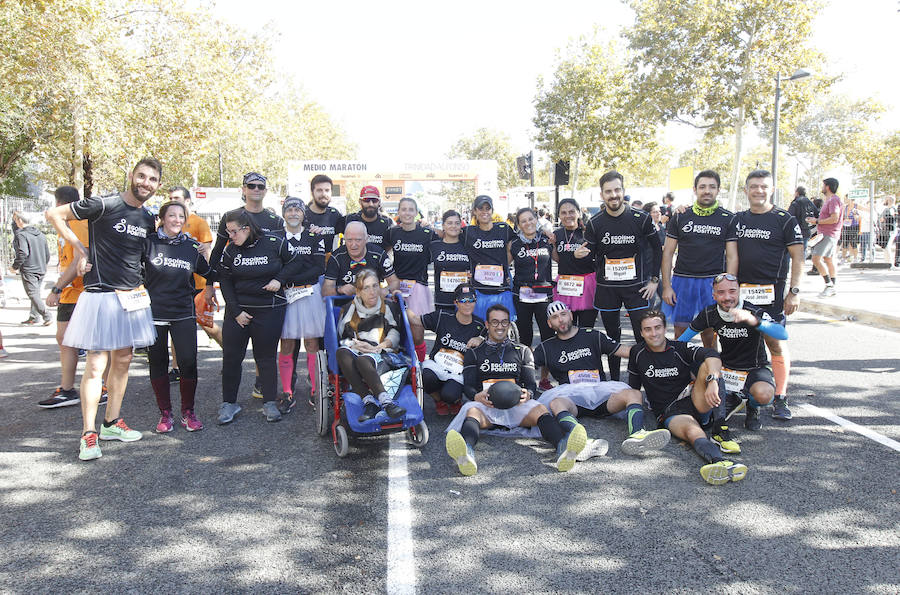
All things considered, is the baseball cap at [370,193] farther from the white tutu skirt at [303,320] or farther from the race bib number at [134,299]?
the race bib number at [134,299]

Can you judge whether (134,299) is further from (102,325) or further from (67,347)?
(67,347)

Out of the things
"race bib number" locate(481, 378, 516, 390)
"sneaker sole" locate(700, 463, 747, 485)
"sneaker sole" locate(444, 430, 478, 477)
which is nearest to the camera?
"sneaker sole" locate(700, 463, 747, 485)

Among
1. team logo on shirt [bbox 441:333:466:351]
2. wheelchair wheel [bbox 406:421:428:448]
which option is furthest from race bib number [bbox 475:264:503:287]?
wheelchair wheel [bbox 406:421:428:448]

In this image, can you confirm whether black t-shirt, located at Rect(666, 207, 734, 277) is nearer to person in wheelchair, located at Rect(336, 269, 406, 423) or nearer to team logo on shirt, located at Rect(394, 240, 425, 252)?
team logo on shirt, located at Rect(394, 240, 425, 252)

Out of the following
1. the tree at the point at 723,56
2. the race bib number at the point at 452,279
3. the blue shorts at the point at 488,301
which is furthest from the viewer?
the tree at the point at 723,56

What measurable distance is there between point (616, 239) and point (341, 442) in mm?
3082

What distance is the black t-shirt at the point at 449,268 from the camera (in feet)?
20.6

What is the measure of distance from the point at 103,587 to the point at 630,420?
3424 mm

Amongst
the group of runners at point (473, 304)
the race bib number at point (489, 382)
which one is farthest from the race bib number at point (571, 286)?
the race bib number at point (489, 382)

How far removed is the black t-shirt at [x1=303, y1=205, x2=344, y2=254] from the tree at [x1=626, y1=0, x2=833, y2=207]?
64.6ft

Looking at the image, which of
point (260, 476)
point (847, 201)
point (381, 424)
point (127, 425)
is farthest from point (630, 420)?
point (847, 201)

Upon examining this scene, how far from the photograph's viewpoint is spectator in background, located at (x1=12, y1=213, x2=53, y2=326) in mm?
9942

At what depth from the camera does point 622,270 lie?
5.79m

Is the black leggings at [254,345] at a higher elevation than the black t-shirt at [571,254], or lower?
lower
